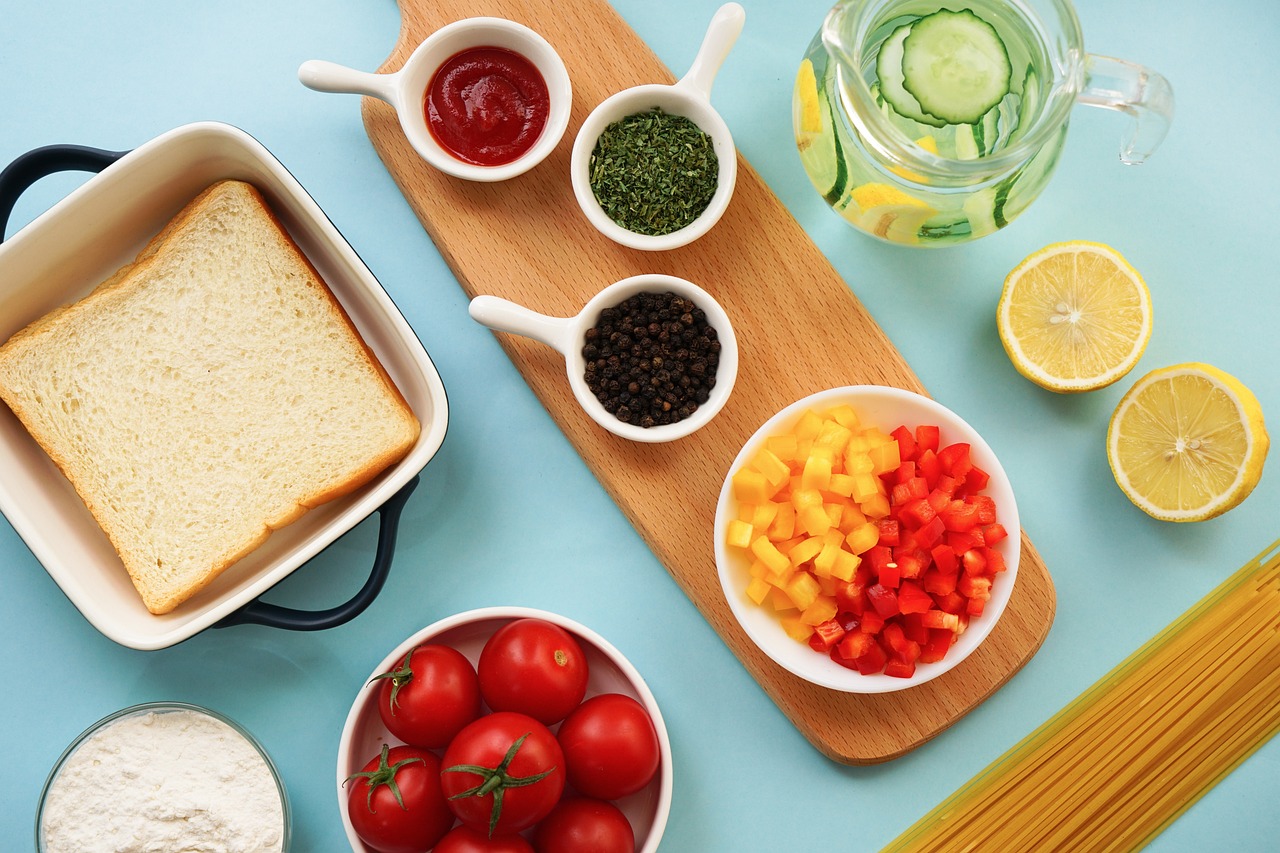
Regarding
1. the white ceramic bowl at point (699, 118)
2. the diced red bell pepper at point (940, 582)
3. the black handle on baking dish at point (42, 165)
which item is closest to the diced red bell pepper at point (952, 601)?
the diced red bell pepper at point (940, 582)

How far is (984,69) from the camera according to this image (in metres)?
1.38

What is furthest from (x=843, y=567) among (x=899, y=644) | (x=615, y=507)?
(x=615, y=507)

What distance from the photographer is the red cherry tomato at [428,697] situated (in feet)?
5.13

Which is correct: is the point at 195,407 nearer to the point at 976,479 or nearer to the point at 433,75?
the point at 433,75

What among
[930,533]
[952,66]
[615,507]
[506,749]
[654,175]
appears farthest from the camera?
[615,507]

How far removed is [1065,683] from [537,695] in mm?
1052

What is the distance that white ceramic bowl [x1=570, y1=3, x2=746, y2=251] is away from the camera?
66.5 inches

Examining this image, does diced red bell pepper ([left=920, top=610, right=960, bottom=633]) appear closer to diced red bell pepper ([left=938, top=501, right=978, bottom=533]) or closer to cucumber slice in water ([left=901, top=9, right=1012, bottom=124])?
diced red bell pepper ([left=938, top=501, right=978, bottom=533])

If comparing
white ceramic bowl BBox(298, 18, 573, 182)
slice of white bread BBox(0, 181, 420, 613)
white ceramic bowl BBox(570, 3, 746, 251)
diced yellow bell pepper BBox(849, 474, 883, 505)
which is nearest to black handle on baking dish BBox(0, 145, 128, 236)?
slice of white bread BBox(0, 181, 420, 613)

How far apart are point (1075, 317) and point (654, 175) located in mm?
834

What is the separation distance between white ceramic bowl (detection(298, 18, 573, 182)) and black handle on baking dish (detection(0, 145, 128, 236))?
14.8 inches

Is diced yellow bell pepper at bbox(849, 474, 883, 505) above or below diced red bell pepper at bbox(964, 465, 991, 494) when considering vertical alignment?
above

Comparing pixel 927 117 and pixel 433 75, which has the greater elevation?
pixel 433 75

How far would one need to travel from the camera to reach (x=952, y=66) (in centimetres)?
137
